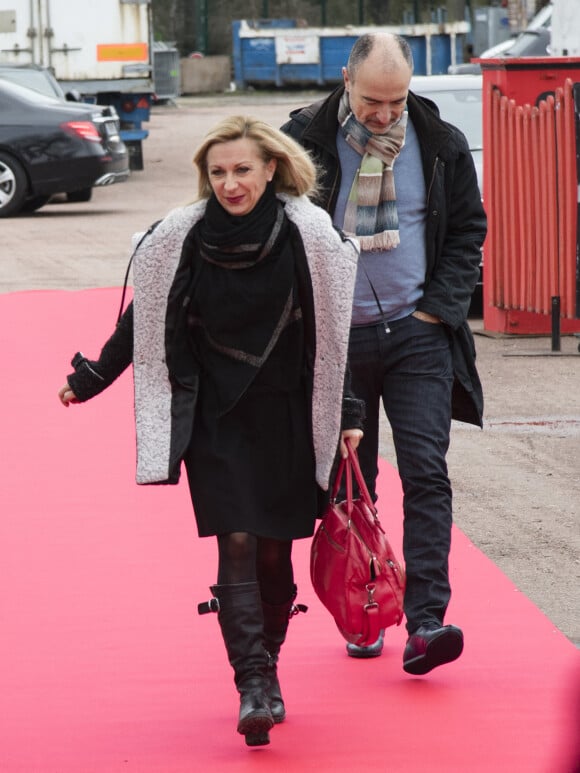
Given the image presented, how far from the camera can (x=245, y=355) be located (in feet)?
13.2

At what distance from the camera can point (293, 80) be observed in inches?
1769

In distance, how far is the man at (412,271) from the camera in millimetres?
4520

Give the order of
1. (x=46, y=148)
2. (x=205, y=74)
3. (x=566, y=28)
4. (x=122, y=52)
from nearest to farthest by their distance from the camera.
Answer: (x=566, y=28) → (x=46, y=148) → (x=122, y=52) → (x=205, y=74)

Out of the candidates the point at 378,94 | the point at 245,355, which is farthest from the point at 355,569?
the point at 378,94

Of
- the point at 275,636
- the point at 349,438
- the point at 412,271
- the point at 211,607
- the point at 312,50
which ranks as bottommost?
the point at 275,636

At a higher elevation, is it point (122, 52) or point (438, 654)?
point (122, 52)

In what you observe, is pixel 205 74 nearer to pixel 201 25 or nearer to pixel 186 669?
pixel 201 25

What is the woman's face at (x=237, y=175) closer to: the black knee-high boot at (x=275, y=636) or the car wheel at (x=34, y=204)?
the black knee-high boot at (x=275, y=636)

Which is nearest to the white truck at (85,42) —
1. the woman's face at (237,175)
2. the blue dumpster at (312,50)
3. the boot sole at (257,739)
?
the woman's face at (237,175)

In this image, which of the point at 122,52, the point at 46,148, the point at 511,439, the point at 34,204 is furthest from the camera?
the point at 122,52

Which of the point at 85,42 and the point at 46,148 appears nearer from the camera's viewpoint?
the point at 46,148

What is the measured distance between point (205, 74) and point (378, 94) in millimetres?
43087

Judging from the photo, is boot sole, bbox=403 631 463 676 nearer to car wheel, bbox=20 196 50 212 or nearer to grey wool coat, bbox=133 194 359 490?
grey wool coat, bbox=133 194 359 490

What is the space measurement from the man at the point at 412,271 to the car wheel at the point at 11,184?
14.8 metres
